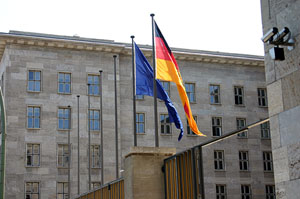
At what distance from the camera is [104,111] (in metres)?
46.8

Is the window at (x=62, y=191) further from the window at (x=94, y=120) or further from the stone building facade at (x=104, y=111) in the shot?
the window at (x=94, y=120)

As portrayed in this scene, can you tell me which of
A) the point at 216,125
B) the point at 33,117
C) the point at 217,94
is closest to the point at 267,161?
the point at 216,125

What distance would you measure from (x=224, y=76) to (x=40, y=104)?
61.0ft

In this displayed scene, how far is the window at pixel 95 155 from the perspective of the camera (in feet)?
149

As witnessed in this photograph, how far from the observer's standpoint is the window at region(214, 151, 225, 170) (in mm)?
50706

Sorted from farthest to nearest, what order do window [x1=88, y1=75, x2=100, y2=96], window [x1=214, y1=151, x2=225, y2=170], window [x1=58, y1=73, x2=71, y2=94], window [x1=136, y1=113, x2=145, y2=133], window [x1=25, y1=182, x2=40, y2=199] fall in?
window [x1=214, y1=151, x2=225, y2=170] → window [x1=136, y1=113, x2=145, y2=133] → window [x1=88, y1=75, x2=100, y2=96] → window [x1=58, y1=73, x2=71, y2=94] → window [x1=25, y1=182, x2=40, y2=199]

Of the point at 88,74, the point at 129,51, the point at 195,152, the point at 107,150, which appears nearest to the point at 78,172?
the point at 107,150

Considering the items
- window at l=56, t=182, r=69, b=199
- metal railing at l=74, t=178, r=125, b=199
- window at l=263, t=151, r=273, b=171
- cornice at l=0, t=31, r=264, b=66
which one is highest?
cornice at l=0, t=31, r=264, b=66

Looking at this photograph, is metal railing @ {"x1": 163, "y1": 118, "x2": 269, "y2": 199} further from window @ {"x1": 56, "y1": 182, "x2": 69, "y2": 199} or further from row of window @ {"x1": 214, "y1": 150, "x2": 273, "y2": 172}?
row of window @ {"x1": 214, "y1": 150, "x2": 273, "y2": 172}

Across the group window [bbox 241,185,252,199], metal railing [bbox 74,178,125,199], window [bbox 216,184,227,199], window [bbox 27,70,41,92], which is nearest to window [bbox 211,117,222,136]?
window [bbox 216,184,227,199]

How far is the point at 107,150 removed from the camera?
45844 millimetres

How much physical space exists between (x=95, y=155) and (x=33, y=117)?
6134mm

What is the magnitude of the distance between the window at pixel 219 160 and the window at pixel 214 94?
4972 mm

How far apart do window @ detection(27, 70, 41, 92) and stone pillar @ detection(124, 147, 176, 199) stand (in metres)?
34.6
